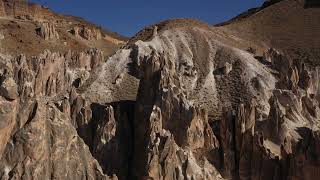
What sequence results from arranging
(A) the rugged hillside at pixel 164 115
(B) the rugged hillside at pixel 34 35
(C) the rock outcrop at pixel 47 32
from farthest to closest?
(C) the rock outcrop at pixel 47 32, (B) the rugged hillside at pixel 34 35, (A) the rugged hillside at pixel 164 115

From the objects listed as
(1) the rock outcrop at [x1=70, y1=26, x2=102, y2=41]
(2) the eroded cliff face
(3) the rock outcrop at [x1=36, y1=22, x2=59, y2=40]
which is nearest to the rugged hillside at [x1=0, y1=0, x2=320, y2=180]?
(2) the eroded cliff face

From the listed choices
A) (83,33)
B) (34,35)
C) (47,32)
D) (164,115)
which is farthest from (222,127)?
(83,33)

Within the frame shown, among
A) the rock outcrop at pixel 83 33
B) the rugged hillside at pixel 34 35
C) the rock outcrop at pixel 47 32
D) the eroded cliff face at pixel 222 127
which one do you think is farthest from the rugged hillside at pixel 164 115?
the rock outcrop at pixel 83 33

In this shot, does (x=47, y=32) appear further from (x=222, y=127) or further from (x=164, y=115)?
(x=222, y=127)

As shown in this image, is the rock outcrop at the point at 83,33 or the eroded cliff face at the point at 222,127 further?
the rock outcrop at the point at 83,33

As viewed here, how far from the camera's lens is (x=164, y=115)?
155ft

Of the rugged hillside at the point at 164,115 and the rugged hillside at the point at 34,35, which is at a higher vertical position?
the rugged hillside at the point at 34,35

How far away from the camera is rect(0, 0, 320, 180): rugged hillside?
1260 inches

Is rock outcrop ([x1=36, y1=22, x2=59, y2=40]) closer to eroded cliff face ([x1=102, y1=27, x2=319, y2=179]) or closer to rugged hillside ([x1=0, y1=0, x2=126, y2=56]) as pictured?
rugged hillside ([x1=0, y1=0, x2=126, y2=56])

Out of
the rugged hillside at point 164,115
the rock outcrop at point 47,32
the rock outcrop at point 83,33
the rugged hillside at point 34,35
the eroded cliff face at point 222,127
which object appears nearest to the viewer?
the rugged hillside at point 164,115

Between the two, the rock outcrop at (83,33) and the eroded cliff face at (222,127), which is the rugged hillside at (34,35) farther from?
the eroded cliff face at (222,127)

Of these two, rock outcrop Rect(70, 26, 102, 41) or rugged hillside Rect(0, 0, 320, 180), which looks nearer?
rugged hillside Rect(0, 0, 320, 180)

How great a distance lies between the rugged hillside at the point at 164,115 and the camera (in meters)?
32.0

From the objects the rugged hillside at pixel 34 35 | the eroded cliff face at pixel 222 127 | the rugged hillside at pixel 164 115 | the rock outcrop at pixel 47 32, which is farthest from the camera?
the rock outcrop at pixel 47 32
